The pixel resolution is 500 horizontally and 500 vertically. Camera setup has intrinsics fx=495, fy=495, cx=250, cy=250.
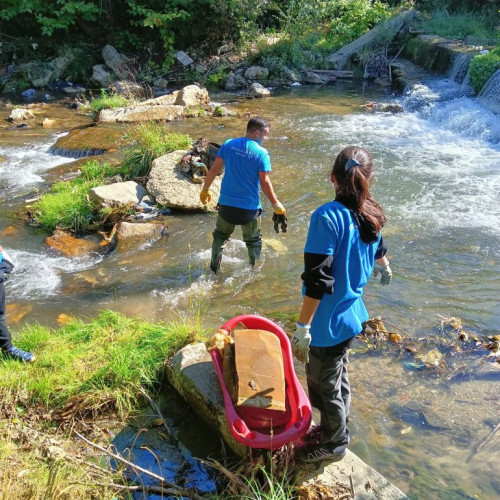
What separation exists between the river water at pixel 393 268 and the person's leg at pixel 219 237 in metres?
0.18

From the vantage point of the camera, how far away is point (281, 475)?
268cm

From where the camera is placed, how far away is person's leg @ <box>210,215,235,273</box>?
16.9 feet

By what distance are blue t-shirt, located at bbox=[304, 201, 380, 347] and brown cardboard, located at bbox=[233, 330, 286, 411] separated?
0.35 m

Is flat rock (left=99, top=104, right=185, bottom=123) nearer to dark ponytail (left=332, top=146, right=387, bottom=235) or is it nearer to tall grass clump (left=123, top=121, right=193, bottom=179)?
tall grass clump (left=123, top=121, right=193, bottom=179)

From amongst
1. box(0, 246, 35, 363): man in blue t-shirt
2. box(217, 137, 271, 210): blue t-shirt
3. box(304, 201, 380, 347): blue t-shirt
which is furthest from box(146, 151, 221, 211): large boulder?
box(304, 201, 380, 347): blue t-shirt

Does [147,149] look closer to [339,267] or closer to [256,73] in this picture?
[339,267]

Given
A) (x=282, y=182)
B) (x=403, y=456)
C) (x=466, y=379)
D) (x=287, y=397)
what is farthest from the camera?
(x=282, y=182)

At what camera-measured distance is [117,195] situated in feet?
22.9

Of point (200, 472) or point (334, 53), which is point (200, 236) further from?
point (334, 53)

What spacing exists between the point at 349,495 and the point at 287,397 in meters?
0.59

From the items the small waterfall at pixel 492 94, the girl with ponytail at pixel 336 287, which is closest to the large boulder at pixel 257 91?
the small waterfall at pixel 492 94

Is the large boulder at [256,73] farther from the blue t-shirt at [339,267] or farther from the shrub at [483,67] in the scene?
the blue t-shirt at [339,267]

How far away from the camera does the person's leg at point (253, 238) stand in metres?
5.12

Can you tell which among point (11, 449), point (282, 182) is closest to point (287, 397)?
point (11, 449)
